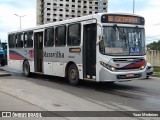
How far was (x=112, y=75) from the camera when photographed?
13.1 m

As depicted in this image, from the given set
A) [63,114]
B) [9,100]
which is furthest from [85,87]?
[63,114]

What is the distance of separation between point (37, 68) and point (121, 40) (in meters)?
6.83

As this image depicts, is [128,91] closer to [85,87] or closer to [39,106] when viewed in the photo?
[85,87]

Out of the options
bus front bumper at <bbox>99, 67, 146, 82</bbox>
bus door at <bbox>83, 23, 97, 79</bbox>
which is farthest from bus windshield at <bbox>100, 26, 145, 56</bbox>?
bus front bumper at <bbox>99, 67, 146, 82</bbox>

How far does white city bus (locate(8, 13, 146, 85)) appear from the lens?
13266 mm

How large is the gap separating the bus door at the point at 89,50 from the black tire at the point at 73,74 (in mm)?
738

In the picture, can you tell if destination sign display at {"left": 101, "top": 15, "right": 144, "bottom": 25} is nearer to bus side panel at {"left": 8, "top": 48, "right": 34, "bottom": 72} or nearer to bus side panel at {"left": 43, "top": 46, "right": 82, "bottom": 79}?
bus side panel at {"left": 43, "top": 46, "right": 82, "bottom": 79}

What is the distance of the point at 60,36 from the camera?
1628 centimetres

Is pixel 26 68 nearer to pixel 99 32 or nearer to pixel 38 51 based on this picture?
pixel 38 51

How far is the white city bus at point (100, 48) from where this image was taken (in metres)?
13.3

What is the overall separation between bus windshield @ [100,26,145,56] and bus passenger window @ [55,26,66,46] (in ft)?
10.2

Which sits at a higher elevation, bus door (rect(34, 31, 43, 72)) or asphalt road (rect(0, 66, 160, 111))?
bus door (rect(34, 31, 43, 72))

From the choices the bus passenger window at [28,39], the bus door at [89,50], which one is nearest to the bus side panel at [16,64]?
the bus passenger window at [28,39]

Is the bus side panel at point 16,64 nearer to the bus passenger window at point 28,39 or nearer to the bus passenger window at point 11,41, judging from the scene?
the bus passenger window at point 11,41
